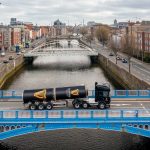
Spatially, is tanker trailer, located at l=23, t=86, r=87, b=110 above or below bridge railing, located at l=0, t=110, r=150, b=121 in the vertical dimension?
above

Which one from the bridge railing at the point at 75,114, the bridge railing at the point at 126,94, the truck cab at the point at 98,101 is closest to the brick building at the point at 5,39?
the bridge railing at the point at 126,94

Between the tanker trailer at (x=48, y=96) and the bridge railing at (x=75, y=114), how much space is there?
1.66 meters

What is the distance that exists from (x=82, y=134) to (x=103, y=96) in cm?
479

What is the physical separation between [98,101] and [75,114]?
287 cm

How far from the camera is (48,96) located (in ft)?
88.6

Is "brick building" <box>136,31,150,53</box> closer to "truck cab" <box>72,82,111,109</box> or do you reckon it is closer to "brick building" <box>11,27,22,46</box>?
"brick building" <box>11,27,22,46</box>

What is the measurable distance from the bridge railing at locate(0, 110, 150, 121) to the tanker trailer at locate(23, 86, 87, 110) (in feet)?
5.43

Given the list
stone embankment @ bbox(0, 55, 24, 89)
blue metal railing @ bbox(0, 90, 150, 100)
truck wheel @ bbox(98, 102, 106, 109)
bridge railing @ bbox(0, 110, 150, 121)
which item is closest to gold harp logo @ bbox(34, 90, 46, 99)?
bridge railing @ bbox(0, 110, 150, 121)

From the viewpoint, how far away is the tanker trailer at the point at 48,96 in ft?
88.1

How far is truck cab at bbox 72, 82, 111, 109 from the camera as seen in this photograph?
2714 cm

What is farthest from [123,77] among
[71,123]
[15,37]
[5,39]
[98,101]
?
[15,37]

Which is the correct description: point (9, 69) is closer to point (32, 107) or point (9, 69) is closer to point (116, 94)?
point (116, 94)

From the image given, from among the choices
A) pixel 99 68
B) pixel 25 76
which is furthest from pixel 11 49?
pixel 25 76

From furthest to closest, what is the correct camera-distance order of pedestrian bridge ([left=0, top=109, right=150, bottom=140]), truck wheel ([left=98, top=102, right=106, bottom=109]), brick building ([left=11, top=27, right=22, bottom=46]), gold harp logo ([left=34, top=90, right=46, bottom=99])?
brick building ([left=11, top=27, right=22, bottom=46]), truck wheel ([left=98, top=102, right=106, bottom=109]), gold harp logo ([left=34, top=90, right=46, bottom=99]), pedestrian bridge ([left=0, top=109, right=150, bottom=140])
